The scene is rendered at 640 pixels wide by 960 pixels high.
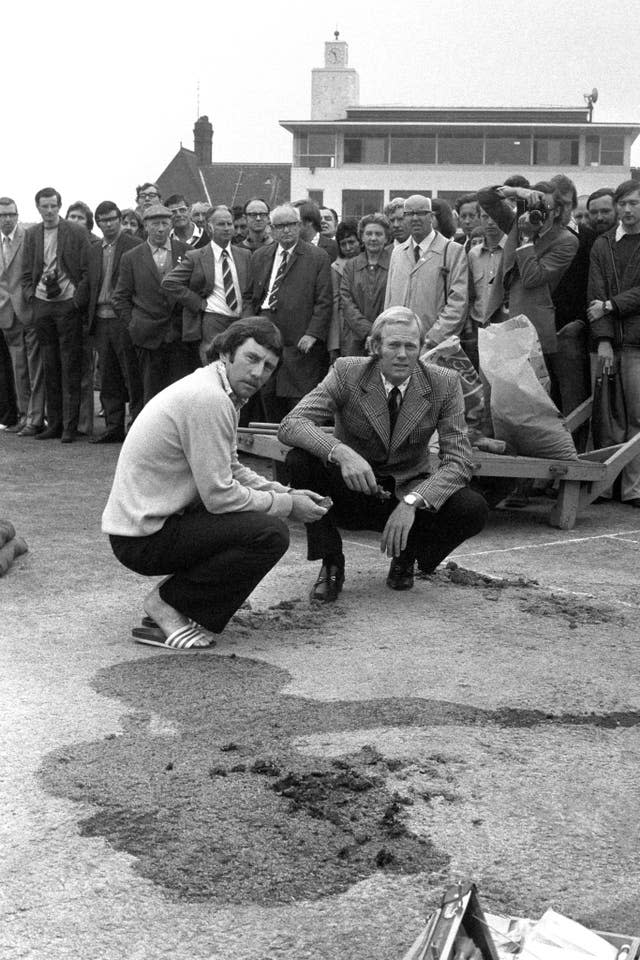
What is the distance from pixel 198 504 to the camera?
17.4 ft

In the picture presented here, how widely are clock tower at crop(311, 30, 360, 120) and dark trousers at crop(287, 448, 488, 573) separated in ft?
195

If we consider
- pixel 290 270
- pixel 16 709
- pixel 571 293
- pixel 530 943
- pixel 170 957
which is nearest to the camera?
pixel 530 943

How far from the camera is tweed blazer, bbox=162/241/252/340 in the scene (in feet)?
34.2

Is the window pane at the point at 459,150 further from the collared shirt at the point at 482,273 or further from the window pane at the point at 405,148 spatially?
the collared shirt at the point at 482,273

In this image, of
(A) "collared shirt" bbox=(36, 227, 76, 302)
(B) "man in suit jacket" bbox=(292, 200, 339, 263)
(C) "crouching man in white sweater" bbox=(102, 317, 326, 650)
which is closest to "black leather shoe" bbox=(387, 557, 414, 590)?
(C) "crouching man in white sweater" bbox=(102, 317, 326, 650)

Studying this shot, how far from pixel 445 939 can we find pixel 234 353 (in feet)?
10.6

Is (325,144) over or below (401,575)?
over

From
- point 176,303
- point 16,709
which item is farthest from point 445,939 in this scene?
point 176,303

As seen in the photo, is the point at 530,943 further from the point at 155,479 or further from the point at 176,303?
the point at 176,303

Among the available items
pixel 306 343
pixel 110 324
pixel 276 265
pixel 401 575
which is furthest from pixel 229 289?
pixel 401 575

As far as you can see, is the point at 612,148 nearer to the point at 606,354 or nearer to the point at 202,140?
the point at 202,140

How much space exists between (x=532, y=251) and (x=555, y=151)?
5359cm

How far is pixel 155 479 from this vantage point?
204 inches

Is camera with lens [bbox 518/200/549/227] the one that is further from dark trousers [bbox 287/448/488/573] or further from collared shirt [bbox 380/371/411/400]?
dark trousers [bbox 287/448/488/573]
